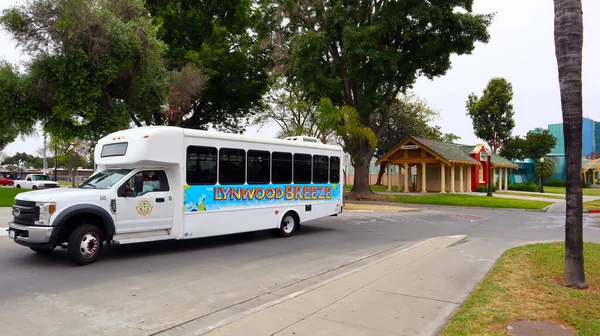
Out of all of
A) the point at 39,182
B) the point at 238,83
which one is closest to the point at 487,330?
the point at 238,83

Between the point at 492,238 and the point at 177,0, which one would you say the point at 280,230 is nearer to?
the point at 492,238

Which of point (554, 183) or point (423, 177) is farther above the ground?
point (423, 177)

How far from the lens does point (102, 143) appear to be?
35.3 feet

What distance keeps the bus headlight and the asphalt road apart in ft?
2.97

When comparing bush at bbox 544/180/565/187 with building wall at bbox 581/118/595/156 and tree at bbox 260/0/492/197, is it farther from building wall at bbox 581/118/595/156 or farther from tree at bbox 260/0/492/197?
building wall at bbox 581/118/595/156

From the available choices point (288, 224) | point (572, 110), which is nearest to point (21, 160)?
point (288, 224)

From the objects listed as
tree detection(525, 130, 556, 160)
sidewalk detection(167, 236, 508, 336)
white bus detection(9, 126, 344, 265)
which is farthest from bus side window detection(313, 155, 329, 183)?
tree detection(525, 130, 556, 160)

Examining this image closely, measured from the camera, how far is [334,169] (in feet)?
49.0

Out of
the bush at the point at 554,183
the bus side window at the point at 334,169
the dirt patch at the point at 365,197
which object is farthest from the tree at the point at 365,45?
the bush at the point at 554,183

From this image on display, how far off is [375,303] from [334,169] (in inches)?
350

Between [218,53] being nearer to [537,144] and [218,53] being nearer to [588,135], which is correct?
[537,144]

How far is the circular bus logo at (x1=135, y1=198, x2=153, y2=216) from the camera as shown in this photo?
9547 mm

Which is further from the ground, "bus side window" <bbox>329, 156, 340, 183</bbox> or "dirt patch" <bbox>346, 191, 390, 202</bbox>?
"bus side window" <bbox>329, 156, 340, 183</bbox>

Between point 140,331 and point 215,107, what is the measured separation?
28.2m
